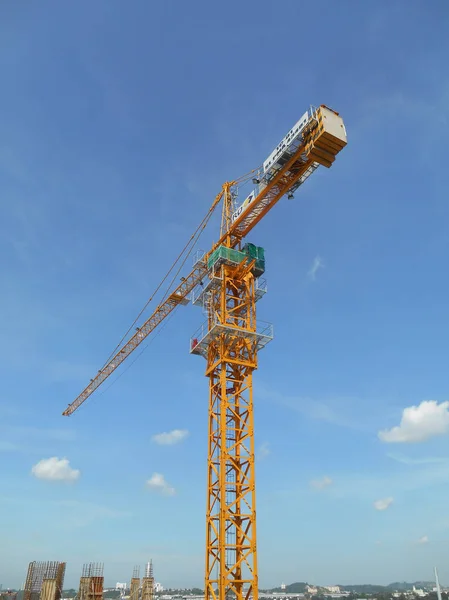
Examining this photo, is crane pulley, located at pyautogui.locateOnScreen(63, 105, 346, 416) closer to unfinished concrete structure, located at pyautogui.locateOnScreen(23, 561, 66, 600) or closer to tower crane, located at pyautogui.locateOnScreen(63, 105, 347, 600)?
tower crane, located at pyautogui.locateOnScreen(63, 105, 347, 600)

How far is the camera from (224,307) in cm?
3266

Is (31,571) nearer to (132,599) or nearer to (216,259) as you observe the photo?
(132,599)

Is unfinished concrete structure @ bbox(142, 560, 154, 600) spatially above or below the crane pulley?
below

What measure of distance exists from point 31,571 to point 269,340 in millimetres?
20733

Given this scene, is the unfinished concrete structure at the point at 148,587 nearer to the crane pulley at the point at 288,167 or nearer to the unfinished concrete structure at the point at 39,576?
the unfinished concrete structure at the point at 39,576

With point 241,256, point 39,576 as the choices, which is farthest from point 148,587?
point 241,256

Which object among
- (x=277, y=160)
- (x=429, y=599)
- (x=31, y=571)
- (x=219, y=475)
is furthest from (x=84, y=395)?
(x=429, y=599)

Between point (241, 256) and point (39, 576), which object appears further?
point (241, 256)

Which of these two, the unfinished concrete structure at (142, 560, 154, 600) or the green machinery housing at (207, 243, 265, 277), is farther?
the green machinery housing at (207, 243, 265, 277)

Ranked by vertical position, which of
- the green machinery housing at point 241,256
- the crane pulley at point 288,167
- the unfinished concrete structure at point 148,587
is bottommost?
the unfinished concrete structure at point 148,587

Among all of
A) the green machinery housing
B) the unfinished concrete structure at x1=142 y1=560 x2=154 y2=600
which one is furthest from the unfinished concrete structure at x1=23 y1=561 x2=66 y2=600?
the green machinery housing

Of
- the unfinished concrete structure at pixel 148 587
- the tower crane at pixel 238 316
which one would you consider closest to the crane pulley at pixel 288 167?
the tower crane at pixel 238 316

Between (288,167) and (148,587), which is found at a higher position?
(288,167)

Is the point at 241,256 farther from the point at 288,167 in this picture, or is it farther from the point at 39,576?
the point at 39,576
